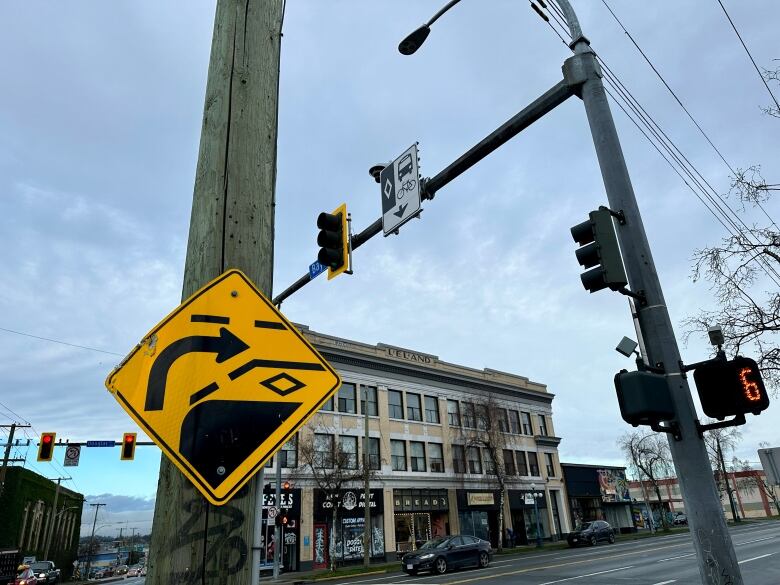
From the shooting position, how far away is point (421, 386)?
39.3 m

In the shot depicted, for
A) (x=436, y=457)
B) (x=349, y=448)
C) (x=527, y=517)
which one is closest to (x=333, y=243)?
(x=349, y=448)

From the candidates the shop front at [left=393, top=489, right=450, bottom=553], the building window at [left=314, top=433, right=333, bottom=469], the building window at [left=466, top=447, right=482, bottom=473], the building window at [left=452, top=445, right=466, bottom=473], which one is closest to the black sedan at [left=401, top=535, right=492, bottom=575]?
the building window at [left=314, top=433, right=333, bottom=469]

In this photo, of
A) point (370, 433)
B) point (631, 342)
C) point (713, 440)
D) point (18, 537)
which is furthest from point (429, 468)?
point (713, 440)

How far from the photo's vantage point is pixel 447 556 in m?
23.3

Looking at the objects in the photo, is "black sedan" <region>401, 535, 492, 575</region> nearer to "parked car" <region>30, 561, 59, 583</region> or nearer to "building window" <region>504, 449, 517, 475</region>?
"building window" <region>504, 449, 517, 475</region>

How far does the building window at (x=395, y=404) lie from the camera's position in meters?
37.0

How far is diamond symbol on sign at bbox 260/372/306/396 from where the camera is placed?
2287 millimetres

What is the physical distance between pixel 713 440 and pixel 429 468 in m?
48.3

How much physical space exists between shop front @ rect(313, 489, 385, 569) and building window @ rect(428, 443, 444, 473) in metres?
5.50

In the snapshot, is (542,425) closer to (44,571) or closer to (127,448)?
(127,448)

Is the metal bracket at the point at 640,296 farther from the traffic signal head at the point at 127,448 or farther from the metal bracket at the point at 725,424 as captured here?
the traffic signal head at the point at 127,448

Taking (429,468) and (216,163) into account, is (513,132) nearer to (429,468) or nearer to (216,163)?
(216,163)

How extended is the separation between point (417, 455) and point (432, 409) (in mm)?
3826

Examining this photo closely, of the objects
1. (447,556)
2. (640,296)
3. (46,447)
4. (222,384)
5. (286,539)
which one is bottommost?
(447,556)
